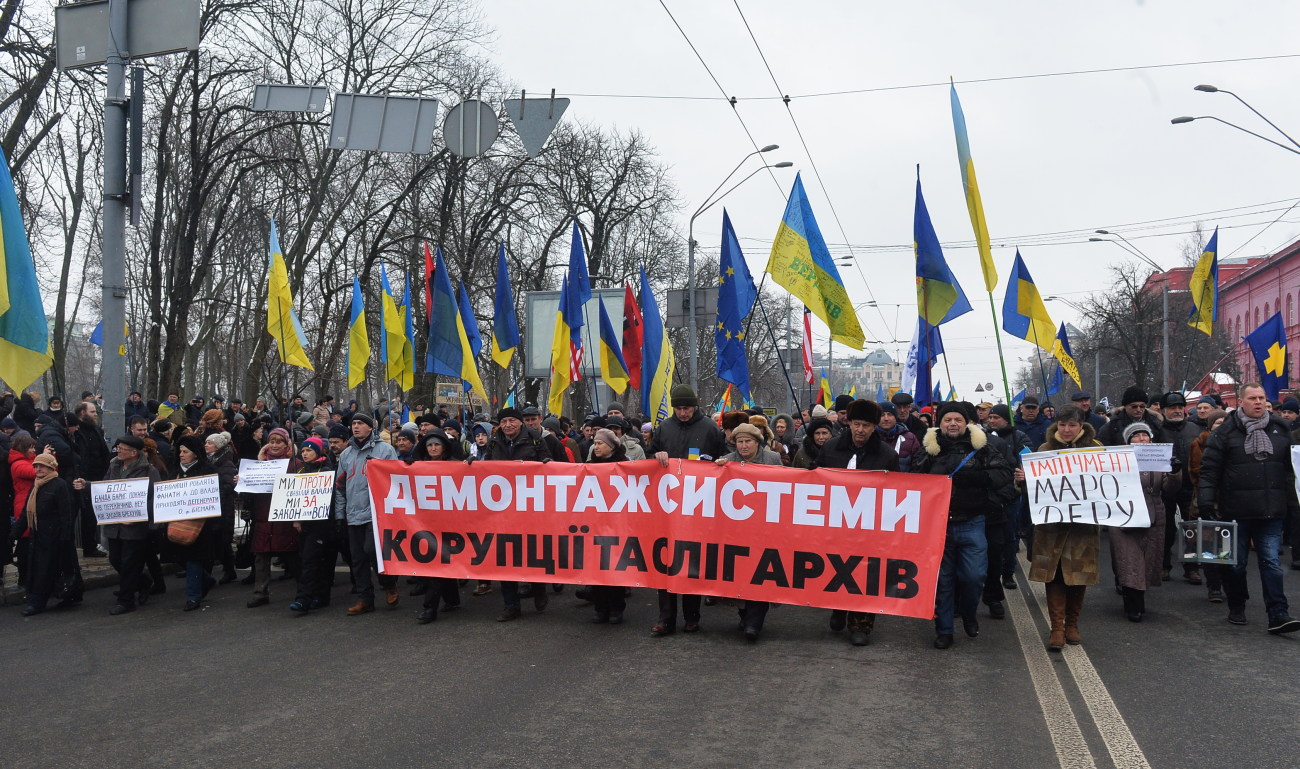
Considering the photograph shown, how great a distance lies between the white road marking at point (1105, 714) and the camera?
190 inches

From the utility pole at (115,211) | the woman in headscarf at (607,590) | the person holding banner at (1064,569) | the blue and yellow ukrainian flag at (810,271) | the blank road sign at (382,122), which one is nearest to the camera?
the person holding banner at (1064,569)

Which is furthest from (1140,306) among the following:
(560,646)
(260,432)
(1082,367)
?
(560,646)

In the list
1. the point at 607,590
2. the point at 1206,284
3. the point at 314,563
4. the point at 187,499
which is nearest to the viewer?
the point at 607,590

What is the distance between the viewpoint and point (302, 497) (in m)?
9.07

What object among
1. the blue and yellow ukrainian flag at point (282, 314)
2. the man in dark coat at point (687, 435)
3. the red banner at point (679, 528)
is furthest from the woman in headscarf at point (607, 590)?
the blue and yellow ukrainian flag at point (282, 314)

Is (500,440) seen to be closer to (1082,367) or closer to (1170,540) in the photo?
(1170,540)

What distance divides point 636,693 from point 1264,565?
470 cm

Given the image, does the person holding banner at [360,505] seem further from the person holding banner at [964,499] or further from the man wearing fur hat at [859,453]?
the person holding banner at [964,499]

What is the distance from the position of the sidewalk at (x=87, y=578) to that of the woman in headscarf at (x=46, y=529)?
50 cm

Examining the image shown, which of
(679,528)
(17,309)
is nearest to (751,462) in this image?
(679,528)

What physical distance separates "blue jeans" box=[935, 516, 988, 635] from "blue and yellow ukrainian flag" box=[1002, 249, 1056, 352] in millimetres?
5119

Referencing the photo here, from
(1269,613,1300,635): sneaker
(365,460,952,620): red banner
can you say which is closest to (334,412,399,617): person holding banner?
(365,460,952,620): red banner

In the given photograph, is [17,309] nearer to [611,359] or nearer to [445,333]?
[445,333]

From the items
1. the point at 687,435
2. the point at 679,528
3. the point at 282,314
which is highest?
the point at 282,314
